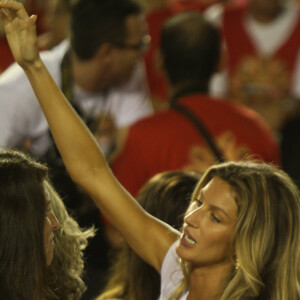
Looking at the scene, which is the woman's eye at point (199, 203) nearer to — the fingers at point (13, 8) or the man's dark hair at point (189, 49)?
the fingers at point (13, 8)

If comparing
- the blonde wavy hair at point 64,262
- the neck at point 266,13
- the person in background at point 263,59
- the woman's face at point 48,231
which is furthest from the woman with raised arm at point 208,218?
the neck at point 266,13

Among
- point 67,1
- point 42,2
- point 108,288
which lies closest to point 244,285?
point 108,288

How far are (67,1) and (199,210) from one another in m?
2.28

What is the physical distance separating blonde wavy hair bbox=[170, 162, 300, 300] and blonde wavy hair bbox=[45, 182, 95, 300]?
0.52 meters

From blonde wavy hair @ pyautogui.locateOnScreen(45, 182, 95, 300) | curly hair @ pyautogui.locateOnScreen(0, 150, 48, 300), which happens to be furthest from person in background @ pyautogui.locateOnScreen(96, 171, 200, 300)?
curly hair @ pyautogui.locateOnScreen(0, 150, 48, 300)

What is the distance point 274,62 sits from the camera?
5.96 m

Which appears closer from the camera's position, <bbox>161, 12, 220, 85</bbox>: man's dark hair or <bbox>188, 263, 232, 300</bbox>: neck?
<bbox>188, 263, 232, 300</bbox>: neck

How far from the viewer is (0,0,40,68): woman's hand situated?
2924mm

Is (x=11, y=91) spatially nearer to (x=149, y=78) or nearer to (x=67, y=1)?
(x=67, y=1)

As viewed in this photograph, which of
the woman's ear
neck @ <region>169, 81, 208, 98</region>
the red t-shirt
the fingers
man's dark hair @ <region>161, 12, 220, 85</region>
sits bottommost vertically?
the red t-shirt

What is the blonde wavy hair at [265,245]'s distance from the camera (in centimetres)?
301

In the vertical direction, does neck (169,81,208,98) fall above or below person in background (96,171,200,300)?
above

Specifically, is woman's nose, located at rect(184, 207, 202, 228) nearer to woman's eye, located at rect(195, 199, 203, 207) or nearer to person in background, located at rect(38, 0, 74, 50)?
woman's eye, located at rect(195, 199, 203, 207)

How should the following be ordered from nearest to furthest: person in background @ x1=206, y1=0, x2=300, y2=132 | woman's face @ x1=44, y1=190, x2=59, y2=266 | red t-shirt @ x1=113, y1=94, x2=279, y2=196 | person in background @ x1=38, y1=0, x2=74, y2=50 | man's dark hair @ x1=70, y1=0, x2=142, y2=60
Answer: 1. woman's face @ x1=44, y1=190, x2=59, y2=266
2. red t-shirt @ x1=113, y1=94, x2=279, y2=196
3. man's dark hair @ x1=70, y1=0, x2=142, y2=60
4. person in background @ x1=38, y1=0, x2=74, y2=50
5. person in background @ x1=206, y1=0, x2=300, y2=132
